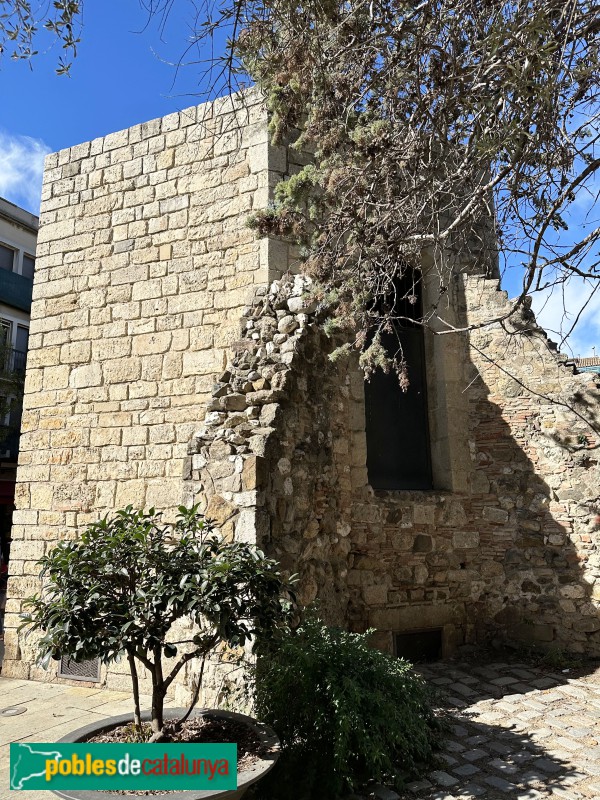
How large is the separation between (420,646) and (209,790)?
11.8 ft

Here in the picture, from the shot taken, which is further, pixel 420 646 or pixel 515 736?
pixel 420 646

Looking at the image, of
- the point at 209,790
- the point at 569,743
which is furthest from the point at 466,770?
the point at 209,790

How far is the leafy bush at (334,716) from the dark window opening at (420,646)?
189 cm

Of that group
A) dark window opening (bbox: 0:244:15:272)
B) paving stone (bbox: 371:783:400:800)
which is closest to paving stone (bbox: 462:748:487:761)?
paving stone (bbox: 371:783:400:800)

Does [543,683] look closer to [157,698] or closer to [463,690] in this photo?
[463,690]

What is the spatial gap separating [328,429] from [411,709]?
2.28 metres

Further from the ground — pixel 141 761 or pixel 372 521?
pixel 372 521

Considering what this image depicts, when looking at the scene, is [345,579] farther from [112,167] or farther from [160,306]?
[112,167]

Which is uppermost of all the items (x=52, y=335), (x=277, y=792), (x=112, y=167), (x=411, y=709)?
(x=112, y=167)

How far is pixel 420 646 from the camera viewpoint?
6.04 m

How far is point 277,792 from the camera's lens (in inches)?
134

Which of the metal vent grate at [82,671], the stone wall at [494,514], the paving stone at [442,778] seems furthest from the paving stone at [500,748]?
the metal vent grate at [82,671]

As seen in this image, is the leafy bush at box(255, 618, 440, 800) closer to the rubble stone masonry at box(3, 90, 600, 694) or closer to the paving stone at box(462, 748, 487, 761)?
the paving stone at box(462, 748, 487, 761)

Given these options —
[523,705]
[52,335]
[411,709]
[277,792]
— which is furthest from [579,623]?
[52,335]
